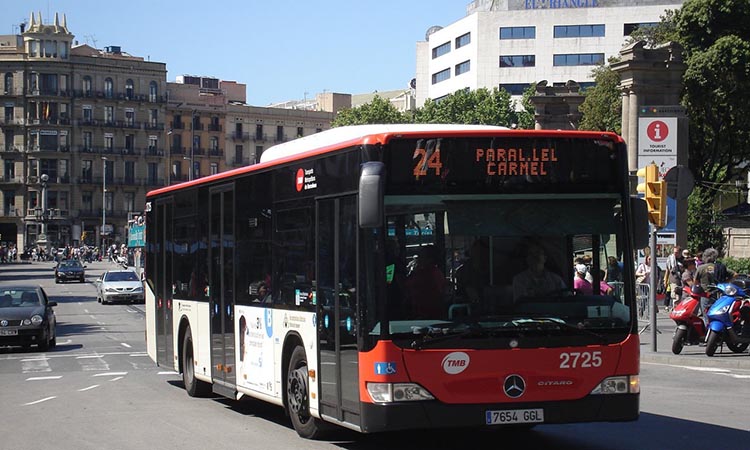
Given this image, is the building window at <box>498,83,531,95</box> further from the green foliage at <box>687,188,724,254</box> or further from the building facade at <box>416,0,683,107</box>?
the green foliage at <box>687,188,724,254</box>

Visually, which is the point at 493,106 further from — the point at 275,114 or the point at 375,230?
the point at 375,230

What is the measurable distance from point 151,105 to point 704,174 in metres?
90.9

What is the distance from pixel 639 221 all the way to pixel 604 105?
162 ft

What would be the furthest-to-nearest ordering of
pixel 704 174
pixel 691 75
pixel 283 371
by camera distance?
pixel 704 174 → pixel 691 75 → pixel 283 371

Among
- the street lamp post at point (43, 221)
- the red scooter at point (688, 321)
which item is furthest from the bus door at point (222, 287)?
the street lamp post at point (43, 221)

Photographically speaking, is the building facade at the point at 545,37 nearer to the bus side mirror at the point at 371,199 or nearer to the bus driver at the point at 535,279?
the bus driver at the point at 535,279

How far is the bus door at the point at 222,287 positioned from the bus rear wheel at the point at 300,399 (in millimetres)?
2376

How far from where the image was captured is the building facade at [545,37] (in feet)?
338

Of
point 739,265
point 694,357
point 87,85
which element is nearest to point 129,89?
point 87,85

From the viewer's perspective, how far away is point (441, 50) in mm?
116125

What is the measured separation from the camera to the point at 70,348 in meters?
28.7

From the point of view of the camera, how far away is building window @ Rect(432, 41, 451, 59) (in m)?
114

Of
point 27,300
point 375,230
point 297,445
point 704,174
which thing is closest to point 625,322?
point 375,230

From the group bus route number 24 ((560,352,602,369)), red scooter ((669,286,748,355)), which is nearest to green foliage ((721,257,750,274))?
red scooter ((669,286,748,355))
